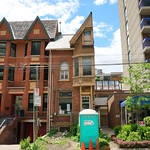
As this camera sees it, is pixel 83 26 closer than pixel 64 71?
Yes

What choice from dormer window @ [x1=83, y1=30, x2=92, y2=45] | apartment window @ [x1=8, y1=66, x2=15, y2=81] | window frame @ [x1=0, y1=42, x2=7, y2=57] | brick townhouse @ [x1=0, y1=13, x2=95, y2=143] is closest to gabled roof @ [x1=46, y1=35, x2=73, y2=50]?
brick townhouse @ [x1=0, y1=13, x2=95, y2=143]

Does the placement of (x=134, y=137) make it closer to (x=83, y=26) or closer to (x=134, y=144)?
(x=134, y=144)

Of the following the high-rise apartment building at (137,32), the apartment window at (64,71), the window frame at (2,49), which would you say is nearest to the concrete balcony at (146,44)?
the high-rise apartment building at (137,32)

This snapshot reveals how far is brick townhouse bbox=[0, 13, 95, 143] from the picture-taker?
24531 mm

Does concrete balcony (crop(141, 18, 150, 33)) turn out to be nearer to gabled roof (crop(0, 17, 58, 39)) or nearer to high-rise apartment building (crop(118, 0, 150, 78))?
high-rise apartment building (crop(118, 0, 150, 78))

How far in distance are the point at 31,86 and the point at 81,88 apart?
6703 mm

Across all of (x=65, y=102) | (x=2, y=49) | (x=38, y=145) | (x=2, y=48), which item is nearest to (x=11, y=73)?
(x=2, y=49)

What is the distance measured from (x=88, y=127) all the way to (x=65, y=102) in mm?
11198

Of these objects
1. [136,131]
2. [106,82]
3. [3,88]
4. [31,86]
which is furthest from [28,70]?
[106,82]

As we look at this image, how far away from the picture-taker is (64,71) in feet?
85.6

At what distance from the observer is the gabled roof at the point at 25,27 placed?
28.8 meters

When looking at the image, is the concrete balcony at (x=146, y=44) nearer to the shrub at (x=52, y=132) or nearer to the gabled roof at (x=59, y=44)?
the gabled roof at (x=59, y=44)

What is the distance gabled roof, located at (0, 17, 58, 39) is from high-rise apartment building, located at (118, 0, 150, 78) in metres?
13.8

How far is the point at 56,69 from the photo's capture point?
2602 centimetres
